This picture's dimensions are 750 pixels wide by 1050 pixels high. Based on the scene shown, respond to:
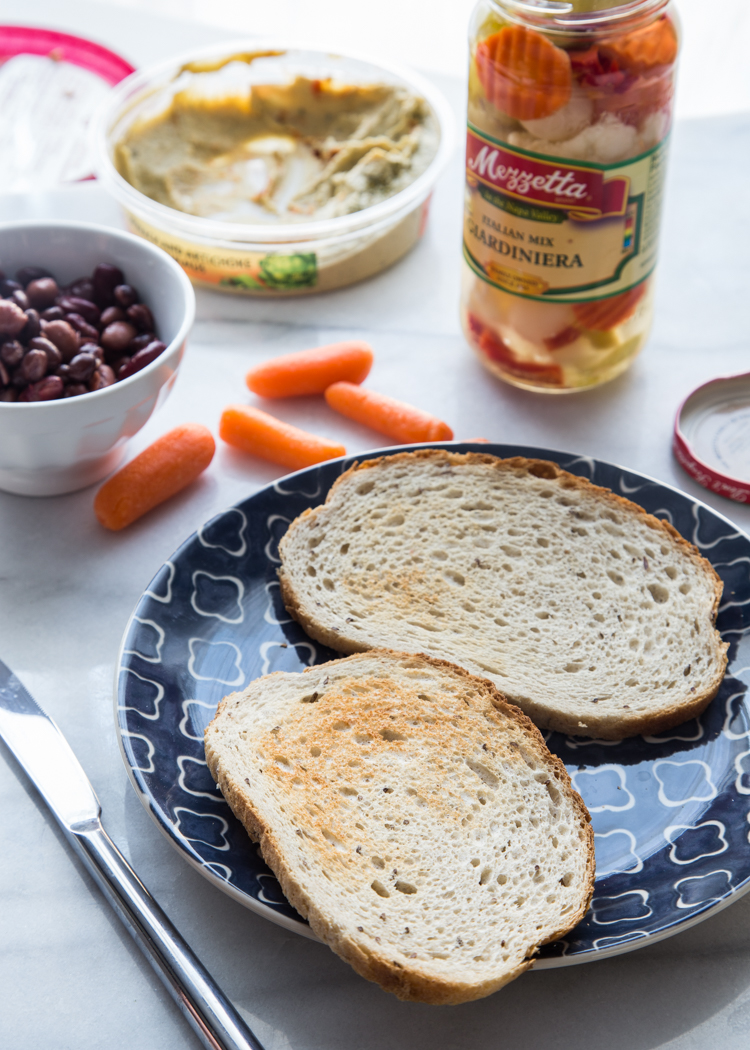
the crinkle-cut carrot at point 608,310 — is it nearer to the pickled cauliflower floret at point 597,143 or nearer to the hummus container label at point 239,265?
the pickled cauliflower floret at point 597,143

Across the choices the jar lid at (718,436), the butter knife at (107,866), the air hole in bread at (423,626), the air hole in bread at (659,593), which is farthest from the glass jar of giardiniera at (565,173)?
the butter knife at (107,866)

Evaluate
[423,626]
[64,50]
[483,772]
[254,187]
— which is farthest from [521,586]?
[64,50]

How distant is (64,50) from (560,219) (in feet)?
6.46

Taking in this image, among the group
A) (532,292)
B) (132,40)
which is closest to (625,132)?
(532,292)

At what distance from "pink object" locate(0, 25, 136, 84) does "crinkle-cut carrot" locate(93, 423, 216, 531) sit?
158 cm

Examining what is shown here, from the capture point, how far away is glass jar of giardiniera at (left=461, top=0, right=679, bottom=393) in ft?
5.06

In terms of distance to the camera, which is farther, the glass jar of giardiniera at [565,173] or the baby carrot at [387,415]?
the baby carrot at [387,415]

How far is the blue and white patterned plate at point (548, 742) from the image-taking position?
1.16m

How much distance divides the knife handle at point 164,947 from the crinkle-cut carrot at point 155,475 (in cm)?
64

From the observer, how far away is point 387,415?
1951mm

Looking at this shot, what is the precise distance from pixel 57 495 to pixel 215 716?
2.38 feet

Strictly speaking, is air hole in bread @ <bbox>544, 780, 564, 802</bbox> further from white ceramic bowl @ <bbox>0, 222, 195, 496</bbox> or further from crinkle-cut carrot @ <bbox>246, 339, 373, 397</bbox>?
crinkle-cut carrot @ <bbox>246, 339, 373, 397</bbox>

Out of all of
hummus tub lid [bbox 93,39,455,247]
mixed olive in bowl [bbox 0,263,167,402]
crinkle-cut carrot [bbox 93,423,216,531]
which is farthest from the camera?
hummus tub lid [bbox 93,39,455,247]

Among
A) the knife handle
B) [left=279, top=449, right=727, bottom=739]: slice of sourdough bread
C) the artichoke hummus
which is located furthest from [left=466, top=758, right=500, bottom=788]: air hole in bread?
the artichoke hummus
